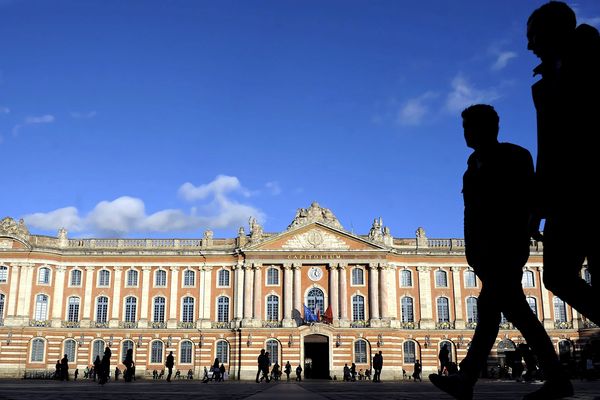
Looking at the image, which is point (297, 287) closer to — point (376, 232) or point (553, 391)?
point (376, 232)

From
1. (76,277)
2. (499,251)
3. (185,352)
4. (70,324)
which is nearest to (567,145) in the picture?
(499,251)

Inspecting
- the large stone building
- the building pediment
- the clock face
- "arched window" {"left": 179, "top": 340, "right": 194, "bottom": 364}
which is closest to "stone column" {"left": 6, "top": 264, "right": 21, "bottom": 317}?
the large stone building

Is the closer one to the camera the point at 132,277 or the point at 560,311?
the point at 560,311

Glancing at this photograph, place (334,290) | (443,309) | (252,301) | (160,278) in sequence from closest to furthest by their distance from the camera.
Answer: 1. (334,290)
2. (252,301)
3. (443,309)
4. (160,278)

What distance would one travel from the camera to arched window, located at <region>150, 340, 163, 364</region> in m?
48.8

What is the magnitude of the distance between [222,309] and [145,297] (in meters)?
6.39

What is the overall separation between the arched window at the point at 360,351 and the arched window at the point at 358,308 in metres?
1.90

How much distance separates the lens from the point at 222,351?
1912 inches

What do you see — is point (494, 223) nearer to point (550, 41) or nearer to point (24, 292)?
point (550, 41)

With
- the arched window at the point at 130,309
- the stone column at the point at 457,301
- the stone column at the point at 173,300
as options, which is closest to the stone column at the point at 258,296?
the stone column at the point at 173,300

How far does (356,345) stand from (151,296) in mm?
17052

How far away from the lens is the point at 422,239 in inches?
2031

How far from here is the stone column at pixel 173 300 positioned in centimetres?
4944

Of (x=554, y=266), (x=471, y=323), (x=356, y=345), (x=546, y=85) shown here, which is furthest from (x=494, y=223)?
(x=471, y=323)
